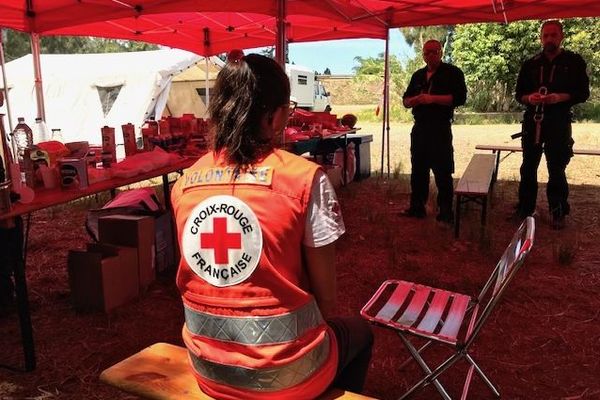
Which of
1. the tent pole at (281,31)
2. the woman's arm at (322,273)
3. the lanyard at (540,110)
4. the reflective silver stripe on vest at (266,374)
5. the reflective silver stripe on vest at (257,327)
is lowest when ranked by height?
the reflective silver stripe on vest at (266,374)

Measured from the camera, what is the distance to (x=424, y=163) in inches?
205

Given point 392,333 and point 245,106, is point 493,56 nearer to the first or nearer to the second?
point 392,333

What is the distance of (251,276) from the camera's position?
133cm

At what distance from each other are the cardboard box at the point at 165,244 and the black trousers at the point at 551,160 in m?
3.26

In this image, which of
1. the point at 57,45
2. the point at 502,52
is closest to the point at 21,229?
the point at 502,52

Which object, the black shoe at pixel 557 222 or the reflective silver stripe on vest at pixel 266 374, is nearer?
the reflective silver stripe on vest at pixel 266 374

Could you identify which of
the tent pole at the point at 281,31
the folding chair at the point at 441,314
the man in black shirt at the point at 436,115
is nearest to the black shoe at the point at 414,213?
the man in black shirt at the point at 436,115

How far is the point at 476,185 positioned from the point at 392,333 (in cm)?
212

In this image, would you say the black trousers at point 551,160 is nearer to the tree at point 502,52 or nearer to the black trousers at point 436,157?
the black trousers at point 436,157

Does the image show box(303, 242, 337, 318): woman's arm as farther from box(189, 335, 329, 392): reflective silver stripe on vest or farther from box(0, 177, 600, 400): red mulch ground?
box(0, 177, 600, 400): red mulch ground

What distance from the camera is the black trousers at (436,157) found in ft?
16.4

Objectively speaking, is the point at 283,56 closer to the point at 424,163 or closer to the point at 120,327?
the point at 424,163

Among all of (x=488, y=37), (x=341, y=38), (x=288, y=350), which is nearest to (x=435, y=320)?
(x=288, y=350)

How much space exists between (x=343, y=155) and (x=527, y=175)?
2.76 meters
